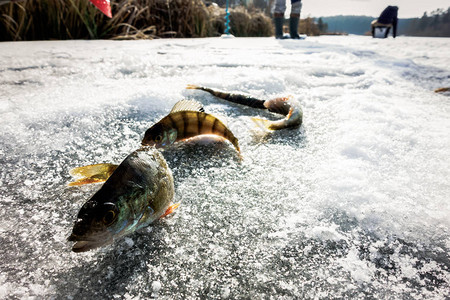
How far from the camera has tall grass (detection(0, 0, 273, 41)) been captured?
4.73m

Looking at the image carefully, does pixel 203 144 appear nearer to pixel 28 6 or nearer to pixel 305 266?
pixel 305 266

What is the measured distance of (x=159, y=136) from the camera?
49.8 inches

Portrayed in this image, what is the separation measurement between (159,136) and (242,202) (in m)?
0.54

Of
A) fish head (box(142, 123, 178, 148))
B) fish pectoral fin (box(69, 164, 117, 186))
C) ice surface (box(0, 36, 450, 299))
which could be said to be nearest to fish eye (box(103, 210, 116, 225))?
ice surface (box(0, 36, 450, 299))

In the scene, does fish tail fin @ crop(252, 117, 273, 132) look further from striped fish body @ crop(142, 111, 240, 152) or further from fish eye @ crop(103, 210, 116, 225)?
fish eye @ crop(103, 210, 116, 225)

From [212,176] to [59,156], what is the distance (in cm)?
73

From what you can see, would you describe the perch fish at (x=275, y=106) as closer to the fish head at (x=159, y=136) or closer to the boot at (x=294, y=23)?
the fish head at (x=159, y=136)

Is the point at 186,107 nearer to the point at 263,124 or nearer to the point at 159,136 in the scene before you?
the point at 159,136

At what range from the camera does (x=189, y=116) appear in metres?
1.35

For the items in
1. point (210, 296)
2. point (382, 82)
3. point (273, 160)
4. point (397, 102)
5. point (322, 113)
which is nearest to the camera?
point (210, 296)

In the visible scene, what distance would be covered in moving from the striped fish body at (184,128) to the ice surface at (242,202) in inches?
3.3

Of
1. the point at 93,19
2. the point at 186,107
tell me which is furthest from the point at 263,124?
the point at 93,19

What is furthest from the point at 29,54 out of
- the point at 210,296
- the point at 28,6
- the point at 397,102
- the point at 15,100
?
the point at 397,102

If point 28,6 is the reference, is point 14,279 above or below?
below
